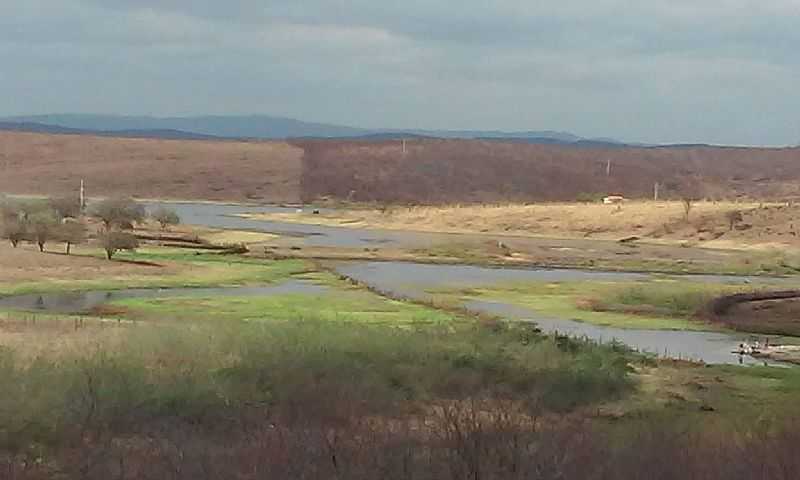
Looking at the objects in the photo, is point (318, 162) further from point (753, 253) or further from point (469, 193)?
point (753, 253)

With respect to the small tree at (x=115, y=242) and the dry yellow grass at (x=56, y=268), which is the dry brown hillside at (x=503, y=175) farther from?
the dry yellow grass at (x=56, y=268)

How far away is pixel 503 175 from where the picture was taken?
148 meters

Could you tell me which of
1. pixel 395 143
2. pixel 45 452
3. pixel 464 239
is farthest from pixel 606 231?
pixel 395 143

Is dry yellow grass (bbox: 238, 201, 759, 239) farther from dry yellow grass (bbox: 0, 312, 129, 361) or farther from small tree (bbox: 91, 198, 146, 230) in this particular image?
dry yellow grass (bbox: 0, 312, 129, 361)

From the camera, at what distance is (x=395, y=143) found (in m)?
168

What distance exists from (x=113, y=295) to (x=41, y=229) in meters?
13.7

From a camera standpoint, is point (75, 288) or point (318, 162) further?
point (318, 162)

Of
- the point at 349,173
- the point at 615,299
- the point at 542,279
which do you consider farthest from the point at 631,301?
the point at 349,173

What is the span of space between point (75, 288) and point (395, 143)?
127 m

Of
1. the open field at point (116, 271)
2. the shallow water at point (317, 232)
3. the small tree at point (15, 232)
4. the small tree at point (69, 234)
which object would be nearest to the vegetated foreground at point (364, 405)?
the open field at point (116, 271)

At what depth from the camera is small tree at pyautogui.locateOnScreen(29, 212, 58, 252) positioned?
172 feet

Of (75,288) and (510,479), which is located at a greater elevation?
(510,479)

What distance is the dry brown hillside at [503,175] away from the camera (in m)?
136

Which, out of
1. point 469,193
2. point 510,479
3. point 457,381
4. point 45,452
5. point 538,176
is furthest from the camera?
point 538,176
